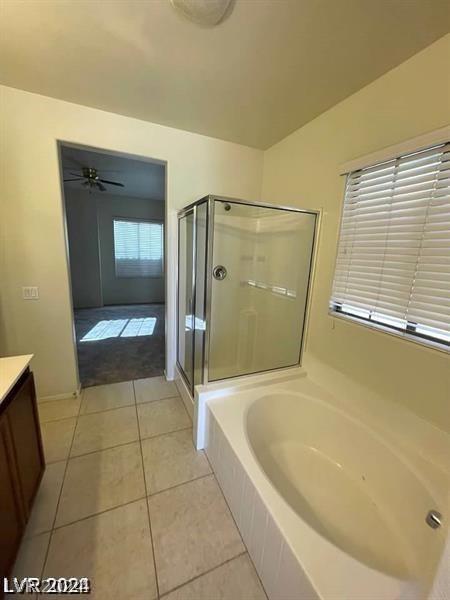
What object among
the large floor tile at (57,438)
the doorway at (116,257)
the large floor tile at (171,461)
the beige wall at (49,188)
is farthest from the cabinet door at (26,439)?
the doorway at (116,257)

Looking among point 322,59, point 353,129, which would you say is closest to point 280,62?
point 322,59

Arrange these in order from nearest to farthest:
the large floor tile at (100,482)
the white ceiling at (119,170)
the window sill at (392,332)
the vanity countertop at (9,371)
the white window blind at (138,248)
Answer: the vanity countertop at (9,371)
the window sill at (392,332)
the large floor tile at (100,482)
the white ceiling at (119,170)
the white window blind at (138,248)

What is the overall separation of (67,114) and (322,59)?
1.84 metres

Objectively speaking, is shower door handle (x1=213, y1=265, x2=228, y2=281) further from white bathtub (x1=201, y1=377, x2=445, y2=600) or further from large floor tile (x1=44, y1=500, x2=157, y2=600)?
large floor tile (x1=44, y1=500, x2=157, y2=600)

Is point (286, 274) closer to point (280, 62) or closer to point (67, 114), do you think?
point (280, 62)

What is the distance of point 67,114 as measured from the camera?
1.83 meters

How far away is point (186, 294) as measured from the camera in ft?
7.73

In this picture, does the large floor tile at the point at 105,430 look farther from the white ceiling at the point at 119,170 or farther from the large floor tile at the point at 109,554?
the white ceiling at the point at 119,170

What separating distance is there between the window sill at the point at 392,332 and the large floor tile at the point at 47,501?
211cm

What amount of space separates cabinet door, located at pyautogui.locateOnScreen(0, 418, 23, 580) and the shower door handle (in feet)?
5.27

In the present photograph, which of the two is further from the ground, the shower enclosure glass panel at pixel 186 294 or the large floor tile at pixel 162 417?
the shower enclosure glass panel at pixel 186 294

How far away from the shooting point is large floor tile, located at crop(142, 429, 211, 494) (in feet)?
4.97

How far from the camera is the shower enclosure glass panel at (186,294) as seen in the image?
2.19 metres

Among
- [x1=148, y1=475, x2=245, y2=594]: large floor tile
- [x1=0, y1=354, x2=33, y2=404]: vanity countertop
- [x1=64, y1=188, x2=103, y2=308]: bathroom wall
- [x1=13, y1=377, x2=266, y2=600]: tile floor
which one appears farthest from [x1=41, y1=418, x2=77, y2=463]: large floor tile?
[x1=64, y1=188, x2=103, y2=308]: bathroom wall
